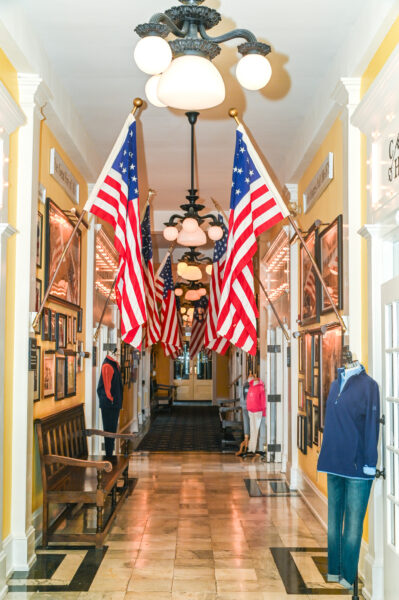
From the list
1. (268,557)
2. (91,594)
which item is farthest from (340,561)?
(91,594)

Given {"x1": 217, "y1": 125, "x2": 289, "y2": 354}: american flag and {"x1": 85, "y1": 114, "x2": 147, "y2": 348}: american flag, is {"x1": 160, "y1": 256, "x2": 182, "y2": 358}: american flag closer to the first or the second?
{"x1": 85, "y1": 114, "x2": 147, "y2": 348}: american flag

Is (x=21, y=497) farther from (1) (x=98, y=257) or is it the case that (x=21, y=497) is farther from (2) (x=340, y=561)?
(1) (x=98, y=257)

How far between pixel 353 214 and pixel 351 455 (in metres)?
1.97

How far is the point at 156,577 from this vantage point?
5.08 meters

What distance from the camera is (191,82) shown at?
3.23m

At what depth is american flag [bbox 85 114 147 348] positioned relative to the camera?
17.0 ft

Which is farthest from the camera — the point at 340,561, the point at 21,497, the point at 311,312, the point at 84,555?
the point at 311,312

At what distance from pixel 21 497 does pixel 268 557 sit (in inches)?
87.1

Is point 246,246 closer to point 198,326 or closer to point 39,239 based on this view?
point 39,239

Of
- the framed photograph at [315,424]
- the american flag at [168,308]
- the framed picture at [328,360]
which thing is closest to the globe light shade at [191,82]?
the framed picture at [328,360]

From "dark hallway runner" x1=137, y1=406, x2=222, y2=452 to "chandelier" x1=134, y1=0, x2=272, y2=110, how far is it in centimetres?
984

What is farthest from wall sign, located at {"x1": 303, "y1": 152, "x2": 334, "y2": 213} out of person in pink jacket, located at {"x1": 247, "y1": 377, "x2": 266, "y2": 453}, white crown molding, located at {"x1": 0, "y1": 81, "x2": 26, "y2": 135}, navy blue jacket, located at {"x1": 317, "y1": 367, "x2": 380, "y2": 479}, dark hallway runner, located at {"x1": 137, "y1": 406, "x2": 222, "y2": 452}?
dark hallway runner, located at {"x1": 137, "y1": 406, "x2": 222, "y2": 452}

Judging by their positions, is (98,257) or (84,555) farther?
(98,257)

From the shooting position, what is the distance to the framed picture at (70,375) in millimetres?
7543
